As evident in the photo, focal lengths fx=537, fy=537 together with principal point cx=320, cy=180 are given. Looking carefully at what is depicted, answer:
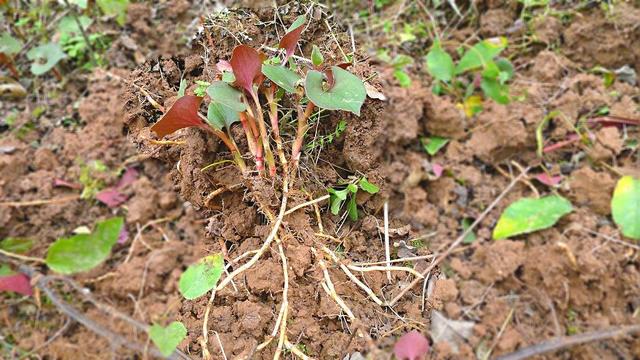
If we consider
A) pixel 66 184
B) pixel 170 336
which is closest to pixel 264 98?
pixel 170 336

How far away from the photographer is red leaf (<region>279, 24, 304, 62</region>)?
92cm

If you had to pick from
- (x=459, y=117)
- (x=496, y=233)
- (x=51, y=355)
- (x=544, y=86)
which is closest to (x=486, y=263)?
(x=496, y=233)

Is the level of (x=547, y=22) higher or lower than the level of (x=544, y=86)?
higher

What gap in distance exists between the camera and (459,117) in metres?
1.50

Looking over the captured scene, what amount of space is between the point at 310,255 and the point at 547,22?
113cm

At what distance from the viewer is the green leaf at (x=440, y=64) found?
1.55 meters

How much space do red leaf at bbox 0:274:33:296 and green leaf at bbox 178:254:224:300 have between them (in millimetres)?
612

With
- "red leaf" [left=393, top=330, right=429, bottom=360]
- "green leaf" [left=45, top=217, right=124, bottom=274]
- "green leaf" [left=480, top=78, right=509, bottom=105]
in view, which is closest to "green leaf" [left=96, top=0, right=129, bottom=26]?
"green leaf" [left=45, top=217, right=124, bottom=274]

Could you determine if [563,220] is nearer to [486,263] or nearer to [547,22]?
[486,263]

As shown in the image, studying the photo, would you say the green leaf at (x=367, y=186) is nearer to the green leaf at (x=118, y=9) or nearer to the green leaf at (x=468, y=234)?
the green leaf at (x=468, y=234)

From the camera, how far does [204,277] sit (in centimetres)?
99

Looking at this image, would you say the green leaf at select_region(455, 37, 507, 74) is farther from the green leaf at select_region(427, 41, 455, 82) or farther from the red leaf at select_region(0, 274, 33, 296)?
the red leaf at select_region(0, 274, 33, 296)

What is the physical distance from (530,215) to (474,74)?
0.46m

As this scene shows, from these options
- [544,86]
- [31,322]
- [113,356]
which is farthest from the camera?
[544,86]
